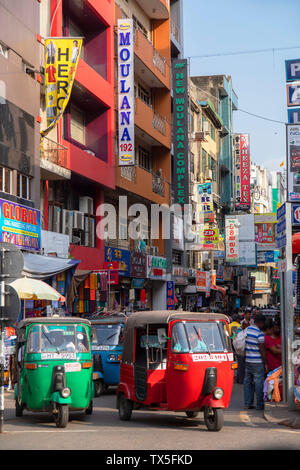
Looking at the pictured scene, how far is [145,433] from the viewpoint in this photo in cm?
1138

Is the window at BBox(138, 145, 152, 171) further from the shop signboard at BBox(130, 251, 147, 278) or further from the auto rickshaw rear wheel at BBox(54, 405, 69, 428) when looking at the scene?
the auto rickshaw rear wheel at BBox(54, 405, 69, 428)

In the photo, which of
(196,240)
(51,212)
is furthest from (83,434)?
(196,240)

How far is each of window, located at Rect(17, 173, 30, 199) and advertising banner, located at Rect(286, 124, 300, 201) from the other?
9.05 m

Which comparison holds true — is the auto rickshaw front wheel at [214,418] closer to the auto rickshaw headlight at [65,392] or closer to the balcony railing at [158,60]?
the auto rickshaw headlight at [65,392]

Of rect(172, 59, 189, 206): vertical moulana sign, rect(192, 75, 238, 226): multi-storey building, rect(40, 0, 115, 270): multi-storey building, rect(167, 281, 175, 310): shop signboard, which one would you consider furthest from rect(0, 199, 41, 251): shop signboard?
rect(192, 75, 238, 226): multi-storey building

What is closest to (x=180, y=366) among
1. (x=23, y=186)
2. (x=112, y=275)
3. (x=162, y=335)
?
(x=162, y=335)

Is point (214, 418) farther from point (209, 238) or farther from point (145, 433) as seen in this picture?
point (209, 238)

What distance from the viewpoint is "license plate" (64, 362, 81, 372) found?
42.2 ft

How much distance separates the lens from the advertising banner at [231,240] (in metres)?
51.3

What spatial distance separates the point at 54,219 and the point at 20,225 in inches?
188

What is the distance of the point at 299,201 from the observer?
1972 cm

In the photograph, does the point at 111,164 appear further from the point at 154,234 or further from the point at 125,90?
the point at 154,234

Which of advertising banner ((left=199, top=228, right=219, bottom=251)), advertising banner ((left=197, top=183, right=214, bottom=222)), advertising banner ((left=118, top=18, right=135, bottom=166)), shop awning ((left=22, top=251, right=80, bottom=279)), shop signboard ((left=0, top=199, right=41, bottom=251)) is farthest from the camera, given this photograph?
advertising banner ((left=197, top=183, right=214, bottom=222))

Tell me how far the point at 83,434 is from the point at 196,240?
37.7 m
